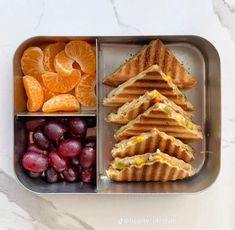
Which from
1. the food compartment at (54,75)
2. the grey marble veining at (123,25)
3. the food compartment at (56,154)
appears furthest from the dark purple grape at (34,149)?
the grey marble veining at (123,25)

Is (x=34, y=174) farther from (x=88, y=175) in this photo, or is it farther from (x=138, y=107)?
(x=138, y=107)

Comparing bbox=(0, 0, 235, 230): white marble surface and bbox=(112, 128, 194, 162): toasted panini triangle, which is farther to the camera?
bbox=(0, 0, 235, 230): white marble surface

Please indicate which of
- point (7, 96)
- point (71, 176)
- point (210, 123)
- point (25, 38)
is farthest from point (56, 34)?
point (210, 123)

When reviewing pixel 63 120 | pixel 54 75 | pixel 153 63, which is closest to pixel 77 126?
pixel 63 120

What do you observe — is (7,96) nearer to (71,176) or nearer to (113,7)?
(71,176)

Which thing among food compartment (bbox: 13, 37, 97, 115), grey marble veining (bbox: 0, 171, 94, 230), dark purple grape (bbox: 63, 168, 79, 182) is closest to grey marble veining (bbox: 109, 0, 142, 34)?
food compartment (bbox: 13, 37, 97, 115)

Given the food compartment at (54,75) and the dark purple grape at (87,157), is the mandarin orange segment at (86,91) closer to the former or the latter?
→ the food compartment at (54,75)

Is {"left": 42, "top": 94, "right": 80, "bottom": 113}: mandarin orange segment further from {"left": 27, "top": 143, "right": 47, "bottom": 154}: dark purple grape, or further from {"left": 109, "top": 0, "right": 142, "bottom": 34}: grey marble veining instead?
{"left": 109, "top": 0, "right": 142, "bottom": 34}: grey marble veining
